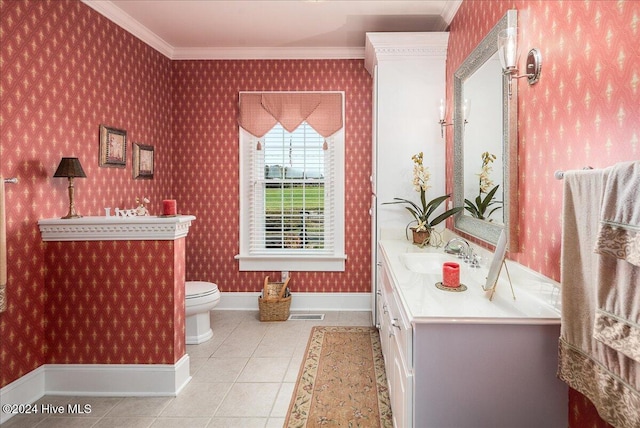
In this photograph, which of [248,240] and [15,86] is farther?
[248,240]

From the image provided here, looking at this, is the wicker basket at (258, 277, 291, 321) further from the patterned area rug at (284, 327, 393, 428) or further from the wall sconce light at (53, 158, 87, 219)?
the wall sconce light at (53, 158, 87, 219)

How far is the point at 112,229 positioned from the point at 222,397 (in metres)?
1.26

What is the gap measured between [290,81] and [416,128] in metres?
1.54

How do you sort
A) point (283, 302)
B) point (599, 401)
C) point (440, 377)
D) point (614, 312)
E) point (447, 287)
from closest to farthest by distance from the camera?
point (614, 312) < point (599, 401) < point (440, 377) < point (447, 287) < point (283, 302)

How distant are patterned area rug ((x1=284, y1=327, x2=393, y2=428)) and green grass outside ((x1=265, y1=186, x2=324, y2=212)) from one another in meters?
1.40

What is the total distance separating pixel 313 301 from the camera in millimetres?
4355

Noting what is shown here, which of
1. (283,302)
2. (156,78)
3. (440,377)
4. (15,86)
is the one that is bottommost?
(283,302)

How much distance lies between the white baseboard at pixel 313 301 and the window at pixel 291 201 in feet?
0.96

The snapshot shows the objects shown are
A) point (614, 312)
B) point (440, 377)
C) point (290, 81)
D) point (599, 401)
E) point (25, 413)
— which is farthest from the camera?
point (290, 81)

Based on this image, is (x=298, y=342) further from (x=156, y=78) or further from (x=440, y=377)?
(x=156, y=78)

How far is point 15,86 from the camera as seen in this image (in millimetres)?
2389

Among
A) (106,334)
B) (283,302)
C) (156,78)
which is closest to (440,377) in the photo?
(106,334)

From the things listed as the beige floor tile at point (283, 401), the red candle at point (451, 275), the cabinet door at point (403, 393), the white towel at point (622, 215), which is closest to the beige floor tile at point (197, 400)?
the beige floor tile at point (283, 401)

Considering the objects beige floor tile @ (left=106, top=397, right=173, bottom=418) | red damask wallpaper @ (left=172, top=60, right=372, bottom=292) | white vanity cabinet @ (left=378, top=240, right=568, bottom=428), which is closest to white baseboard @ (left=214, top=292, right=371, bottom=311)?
red damask wallpaper @ (left=172, top=60, right=372, bottom=292)
